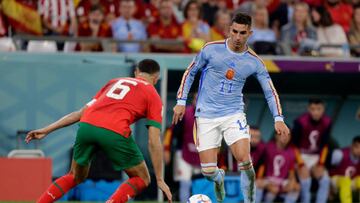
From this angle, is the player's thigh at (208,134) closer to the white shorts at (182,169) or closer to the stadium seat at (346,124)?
the white shorts at (182,169)

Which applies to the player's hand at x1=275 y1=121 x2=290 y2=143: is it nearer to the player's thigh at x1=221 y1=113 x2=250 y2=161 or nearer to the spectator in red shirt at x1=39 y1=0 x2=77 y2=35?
the player's thigh at x1=221 y1=113 x2=250 y2=161

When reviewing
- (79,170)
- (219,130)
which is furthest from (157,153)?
(219,130)

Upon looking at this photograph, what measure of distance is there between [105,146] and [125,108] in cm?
42

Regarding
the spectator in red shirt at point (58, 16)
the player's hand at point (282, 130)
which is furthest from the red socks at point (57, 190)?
the spectator in red shirt at point (58, 16)

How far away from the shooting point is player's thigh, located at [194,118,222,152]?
13.0 meters

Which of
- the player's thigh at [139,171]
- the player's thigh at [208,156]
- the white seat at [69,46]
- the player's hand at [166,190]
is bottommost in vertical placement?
the player's thigh at [208,156]

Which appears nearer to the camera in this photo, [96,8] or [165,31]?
[96,8]

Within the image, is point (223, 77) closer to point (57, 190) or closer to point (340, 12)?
point (57, 190)

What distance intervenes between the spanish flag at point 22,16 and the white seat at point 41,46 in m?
0.17

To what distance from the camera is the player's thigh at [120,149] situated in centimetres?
1127

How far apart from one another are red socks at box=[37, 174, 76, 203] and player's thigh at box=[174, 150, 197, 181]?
7002 millimetres

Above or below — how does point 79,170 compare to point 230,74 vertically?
below

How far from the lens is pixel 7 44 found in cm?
1848

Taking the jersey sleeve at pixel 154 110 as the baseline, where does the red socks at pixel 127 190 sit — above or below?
below
